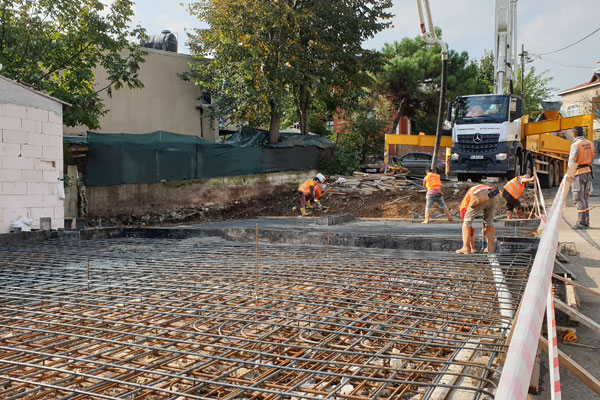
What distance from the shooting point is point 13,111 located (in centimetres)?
852

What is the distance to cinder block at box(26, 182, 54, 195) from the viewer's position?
8.77 m

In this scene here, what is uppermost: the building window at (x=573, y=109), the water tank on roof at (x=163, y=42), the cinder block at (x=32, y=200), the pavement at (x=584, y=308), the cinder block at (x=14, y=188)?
the building window at (x=573, y=109)

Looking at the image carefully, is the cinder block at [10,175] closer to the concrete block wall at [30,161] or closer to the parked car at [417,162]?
the concrete block wall at [30,161]

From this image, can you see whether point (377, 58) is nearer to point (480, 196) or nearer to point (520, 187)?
point (520, 187)

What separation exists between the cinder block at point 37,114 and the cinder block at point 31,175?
0.94m

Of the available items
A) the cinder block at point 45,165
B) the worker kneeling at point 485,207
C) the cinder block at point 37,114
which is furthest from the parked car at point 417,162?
the cinder block at point 37,114

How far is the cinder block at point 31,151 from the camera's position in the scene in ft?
28.5

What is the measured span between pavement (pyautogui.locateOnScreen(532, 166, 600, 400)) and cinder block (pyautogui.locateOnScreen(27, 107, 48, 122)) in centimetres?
854

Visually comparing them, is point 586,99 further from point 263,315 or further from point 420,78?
point 263,315

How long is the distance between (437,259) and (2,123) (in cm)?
725

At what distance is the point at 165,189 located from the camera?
14828mm

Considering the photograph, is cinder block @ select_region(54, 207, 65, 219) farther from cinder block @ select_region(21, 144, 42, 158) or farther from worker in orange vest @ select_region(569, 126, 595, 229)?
worker in orange vest @ select_region(569, 126, 595, 229)

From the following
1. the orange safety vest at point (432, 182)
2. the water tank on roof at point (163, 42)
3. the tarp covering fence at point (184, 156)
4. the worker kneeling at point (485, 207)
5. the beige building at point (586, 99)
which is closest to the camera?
the worker kneeling at point (485, 207)

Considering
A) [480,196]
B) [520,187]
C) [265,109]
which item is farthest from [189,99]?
[480,196]
